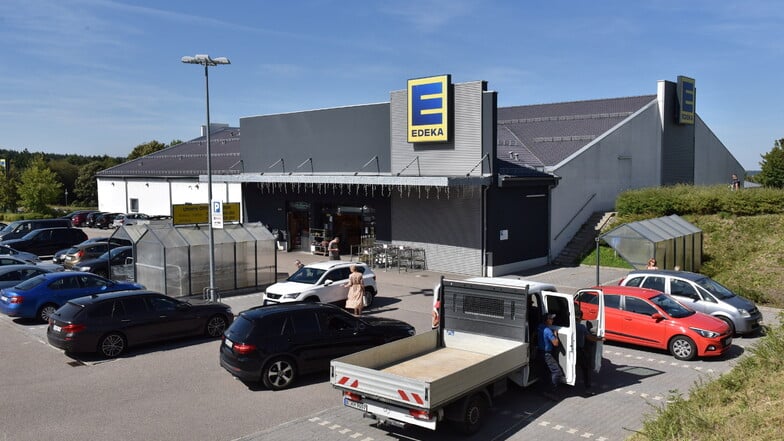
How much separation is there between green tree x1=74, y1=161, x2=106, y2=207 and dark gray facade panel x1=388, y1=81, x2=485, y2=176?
61.8m

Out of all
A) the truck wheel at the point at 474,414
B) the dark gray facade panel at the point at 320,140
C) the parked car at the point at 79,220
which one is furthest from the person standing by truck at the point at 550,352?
the parked car at the point at 79,220

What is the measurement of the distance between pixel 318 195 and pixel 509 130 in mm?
11370

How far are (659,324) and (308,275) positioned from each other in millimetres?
9982

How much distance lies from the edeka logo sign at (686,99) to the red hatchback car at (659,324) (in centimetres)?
2494

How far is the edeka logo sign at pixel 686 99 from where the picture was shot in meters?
36.4

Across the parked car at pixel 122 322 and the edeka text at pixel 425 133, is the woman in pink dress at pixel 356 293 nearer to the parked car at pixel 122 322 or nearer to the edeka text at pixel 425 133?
the parked car at pixel 122 322

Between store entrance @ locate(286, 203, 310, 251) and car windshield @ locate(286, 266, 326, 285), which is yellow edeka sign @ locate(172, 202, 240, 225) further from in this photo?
store entrance @ locate(286, 203, 310, 251)

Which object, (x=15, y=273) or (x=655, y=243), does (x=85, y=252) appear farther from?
(x=655, y=243)

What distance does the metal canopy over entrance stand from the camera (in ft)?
72.2

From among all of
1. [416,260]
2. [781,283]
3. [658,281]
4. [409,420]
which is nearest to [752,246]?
[781,283]

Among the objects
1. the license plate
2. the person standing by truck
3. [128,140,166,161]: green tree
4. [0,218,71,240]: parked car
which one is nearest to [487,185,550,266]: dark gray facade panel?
the person standing by truck

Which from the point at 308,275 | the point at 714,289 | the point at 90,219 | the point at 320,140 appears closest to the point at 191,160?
the point at 90,219

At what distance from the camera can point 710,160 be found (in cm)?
4169

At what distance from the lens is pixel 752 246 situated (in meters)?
25.5
